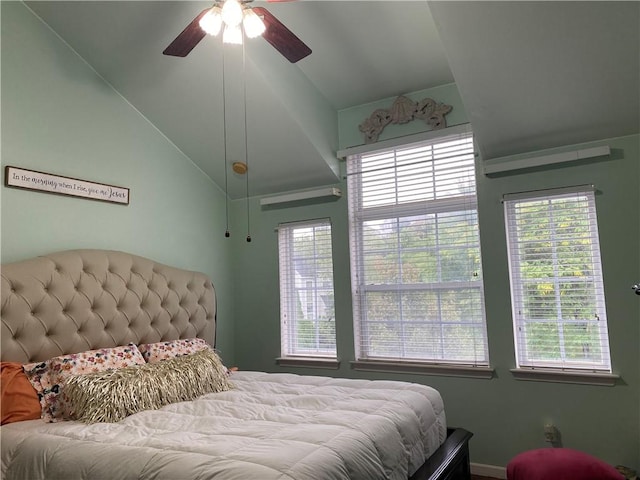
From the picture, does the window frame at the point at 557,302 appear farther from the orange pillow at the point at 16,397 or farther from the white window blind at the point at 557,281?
the orange pillow at the point at 16,397

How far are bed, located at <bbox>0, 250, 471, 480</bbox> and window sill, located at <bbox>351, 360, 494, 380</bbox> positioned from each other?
2.45 ft

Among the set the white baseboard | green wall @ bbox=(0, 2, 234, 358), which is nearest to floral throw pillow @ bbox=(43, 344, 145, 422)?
green wall @ bbox=(0, 2, 234, 358)

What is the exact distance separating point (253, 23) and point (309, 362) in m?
2.73

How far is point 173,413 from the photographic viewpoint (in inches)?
92.3

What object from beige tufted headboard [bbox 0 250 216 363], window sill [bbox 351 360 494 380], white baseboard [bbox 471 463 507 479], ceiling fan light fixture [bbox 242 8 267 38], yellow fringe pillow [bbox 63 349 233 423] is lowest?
white baseboard [bbox 471 463 507 479]

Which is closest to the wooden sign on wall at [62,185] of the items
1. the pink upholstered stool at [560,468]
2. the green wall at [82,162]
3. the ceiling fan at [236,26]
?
the green wall at [82,162]

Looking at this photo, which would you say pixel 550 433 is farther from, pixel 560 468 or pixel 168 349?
pixel 168 349

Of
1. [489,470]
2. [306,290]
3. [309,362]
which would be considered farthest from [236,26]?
[489,470]

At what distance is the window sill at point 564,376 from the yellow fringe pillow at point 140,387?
197cm

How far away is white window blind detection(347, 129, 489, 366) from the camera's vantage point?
3.43m

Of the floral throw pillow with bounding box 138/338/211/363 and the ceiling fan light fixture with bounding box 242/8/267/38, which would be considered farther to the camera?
the floral throw pillow with bounding box 138/338/211/363

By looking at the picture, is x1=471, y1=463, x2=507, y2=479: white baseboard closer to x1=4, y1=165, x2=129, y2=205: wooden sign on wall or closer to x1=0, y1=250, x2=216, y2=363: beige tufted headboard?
x1=0, y1=250, x2=216, y2=363: beige tufted headboard

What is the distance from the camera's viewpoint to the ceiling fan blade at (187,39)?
231 centimetres

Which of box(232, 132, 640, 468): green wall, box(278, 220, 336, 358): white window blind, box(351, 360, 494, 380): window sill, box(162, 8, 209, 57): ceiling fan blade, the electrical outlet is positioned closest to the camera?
box(162, 8, 209, 57): ceiling fan blade
